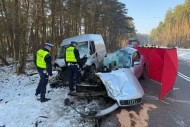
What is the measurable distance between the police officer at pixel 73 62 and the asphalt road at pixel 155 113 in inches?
104

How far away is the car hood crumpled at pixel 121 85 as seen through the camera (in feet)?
27.3

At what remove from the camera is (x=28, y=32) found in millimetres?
16234

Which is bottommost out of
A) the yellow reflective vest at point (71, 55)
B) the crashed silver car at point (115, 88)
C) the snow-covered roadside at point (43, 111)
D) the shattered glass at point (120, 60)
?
the snow-covered roadside at point (43, 111)

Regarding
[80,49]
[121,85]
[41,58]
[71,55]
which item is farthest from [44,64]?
[80,49]

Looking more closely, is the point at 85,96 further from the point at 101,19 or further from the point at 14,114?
the point at 101,19

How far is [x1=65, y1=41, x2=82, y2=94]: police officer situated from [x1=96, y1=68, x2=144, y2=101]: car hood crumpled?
1.58m

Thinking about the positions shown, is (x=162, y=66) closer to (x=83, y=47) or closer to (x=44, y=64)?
(x=83, y=47)

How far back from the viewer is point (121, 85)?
28.3 ft

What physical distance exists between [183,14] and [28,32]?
99.5 metres

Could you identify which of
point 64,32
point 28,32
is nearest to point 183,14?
point 64,32

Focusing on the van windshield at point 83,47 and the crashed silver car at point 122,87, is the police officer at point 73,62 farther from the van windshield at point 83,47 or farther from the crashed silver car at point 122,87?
the van windshield at point 83,47

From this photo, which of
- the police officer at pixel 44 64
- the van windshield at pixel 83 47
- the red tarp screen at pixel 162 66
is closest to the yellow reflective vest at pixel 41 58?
the police officer at pixel 44 64

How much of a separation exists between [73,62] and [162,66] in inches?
152

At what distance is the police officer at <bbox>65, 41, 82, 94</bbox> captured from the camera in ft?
34.2
